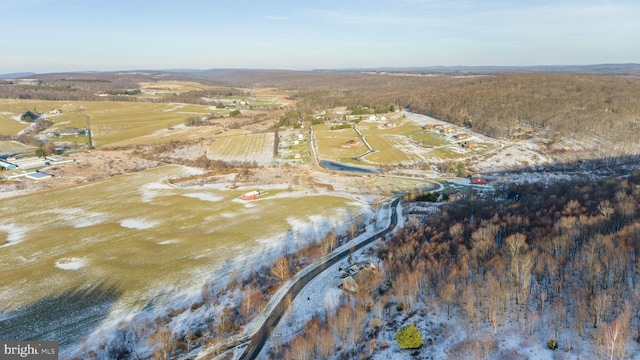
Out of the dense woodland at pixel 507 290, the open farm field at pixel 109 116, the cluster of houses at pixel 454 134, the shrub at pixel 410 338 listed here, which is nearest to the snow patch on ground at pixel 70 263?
the dense woodland at pixel 507 290

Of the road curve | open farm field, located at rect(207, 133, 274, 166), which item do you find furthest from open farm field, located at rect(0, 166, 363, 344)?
open farm field, located at rect(207, 133, 274, 166)

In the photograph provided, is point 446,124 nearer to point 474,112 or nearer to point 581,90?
point 474,112

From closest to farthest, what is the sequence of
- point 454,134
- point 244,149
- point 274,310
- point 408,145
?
point 274,310 → point 408,145 → point 244,149 → point 454,134

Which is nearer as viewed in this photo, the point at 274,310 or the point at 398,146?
the point at 274,310

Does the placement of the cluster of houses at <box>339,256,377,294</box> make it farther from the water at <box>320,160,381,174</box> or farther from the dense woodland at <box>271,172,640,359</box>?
the water at <box>320,160,381,174</box>

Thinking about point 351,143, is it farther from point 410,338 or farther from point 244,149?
point 410,338

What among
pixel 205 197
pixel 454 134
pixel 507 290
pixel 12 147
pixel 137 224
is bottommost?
pixel 137 224

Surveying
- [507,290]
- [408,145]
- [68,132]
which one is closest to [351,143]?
[408,145]
